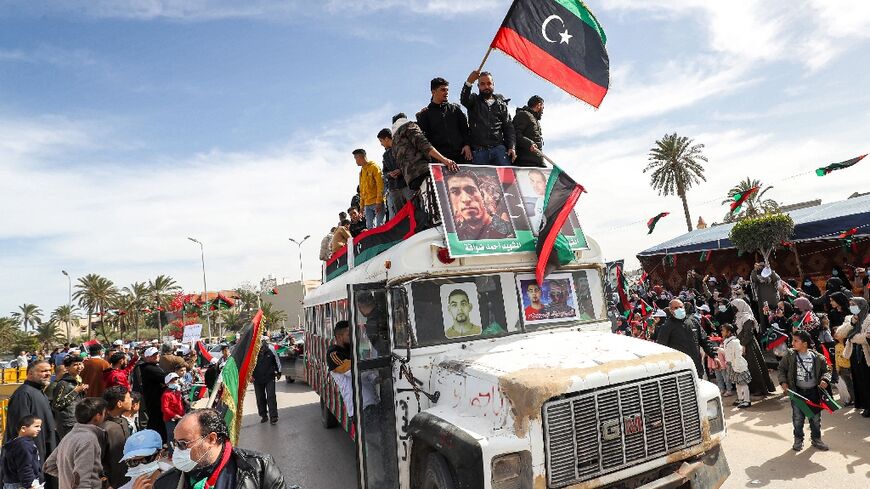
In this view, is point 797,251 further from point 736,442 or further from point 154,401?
point 154,401

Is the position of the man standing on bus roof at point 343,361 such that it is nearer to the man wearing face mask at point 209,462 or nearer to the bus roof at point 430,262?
the bus roof at point 430,262

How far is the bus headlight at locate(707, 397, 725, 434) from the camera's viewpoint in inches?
163

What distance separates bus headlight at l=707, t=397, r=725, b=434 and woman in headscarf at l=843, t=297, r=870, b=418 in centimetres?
438

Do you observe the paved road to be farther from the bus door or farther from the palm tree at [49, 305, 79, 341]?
the palm tree at [49, 305, 79, 341]

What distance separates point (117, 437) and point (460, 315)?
320 centimetres

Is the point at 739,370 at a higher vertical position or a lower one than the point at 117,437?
lower

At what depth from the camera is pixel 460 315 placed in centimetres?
464

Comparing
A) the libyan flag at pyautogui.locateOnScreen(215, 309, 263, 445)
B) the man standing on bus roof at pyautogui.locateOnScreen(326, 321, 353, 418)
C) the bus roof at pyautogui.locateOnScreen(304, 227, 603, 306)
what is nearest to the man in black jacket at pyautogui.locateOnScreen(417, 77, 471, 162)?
the bus roof at pyautogui.locateOnScreen(304, 227, 603, 306)

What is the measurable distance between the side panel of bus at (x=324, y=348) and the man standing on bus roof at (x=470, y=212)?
230 cm

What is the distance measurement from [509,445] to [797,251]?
25.6 meters

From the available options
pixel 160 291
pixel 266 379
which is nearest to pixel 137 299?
pixel 160 291

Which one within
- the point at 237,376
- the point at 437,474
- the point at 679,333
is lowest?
the point at 437,474

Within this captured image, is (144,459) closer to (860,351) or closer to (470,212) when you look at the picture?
(470,212)

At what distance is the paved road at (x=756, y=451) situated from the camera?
5.16 m
